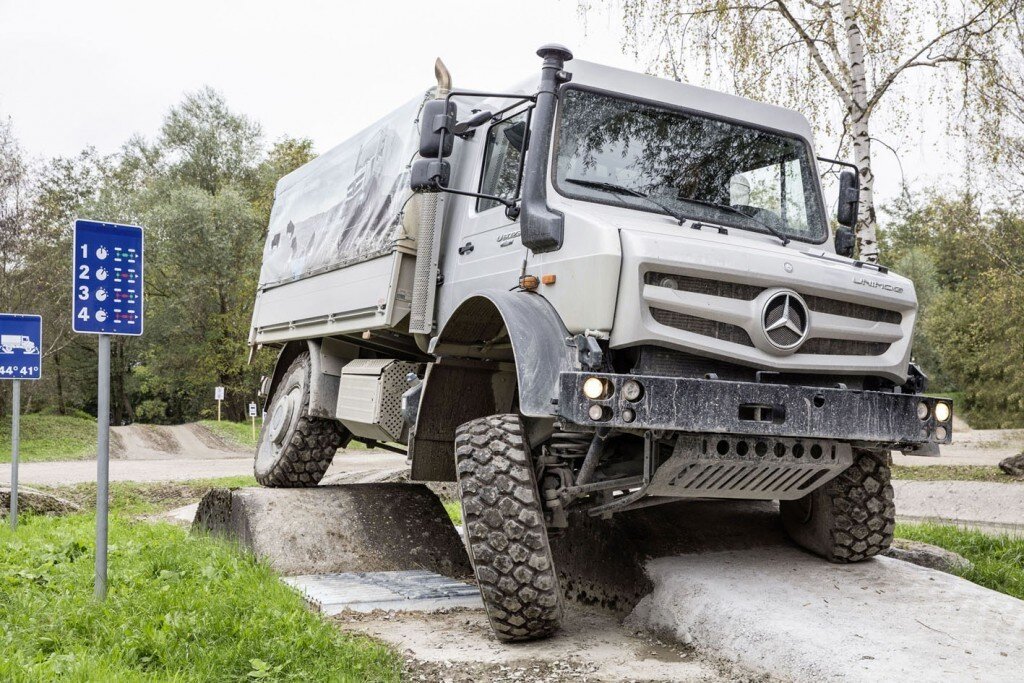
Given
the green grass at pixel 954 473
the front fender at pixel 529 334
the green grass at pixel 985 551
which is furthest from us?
the green grass at pixel 954 473

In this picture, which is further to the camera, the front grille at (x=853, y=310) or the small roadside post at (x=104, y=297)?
the small roadside post at (x=104, y=297)

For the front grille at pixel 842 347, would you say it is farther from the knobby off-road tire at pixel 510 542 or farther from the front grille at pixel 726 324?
the knobby off-road tire at pixel 510 542

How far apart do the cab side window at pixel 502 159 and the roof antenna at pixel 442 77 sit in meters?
0.84

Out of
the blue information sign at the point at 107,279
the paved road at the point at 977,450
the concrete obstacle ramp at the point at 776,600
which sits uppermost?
the blue information sign at the point at 107,279

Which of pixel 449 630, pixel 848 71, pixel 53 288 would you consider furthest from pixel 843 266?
pixel 53 288

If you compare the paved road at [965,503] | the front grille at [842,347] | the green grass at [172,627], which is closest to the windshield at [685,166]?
the front grille at [842,347]

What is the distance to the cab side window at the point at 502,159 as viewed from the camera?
6.14 m

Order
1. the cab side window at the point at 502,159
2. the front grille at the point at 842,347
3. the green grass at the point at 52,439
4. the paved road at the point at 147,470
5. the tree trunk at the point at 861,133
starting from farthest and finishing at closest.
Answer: the green grass at the point at 52,439
the paved road at the point at 147,470
the tree trunk at the point at 861,133
the cab side window at the point at 502,159
the front grille at the point at 842,347

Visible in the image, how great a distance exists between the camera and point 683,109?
6188 mm

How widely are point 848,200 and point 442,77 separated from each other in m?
2.96

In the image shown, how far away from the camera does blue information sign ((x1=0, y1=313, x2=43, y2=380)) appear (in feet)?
33.0

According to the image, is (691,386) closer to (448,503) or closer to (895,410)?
(895,410)

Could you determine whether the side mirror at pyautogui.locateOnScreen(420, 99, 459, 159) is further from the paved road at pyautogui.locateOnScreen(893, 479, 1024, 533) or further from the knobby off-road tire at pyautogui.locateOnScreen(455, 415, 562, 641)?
the paved road at pyautogui.locateOnScreen(893, 479, 1024, 533)

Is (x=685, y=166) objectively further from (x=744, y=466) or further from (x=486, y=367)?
(x=744, y=466)
